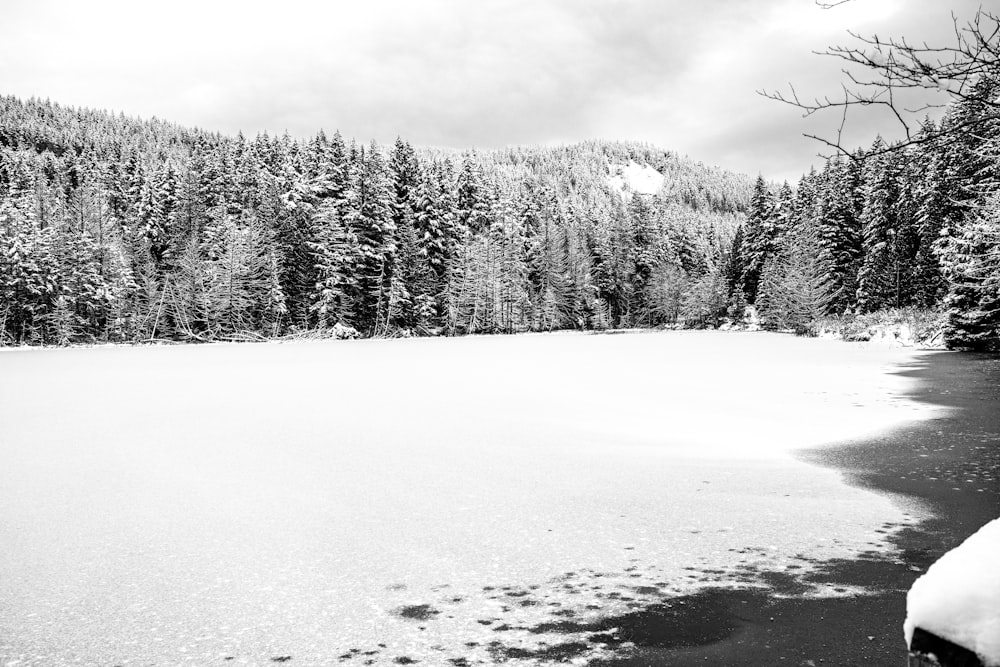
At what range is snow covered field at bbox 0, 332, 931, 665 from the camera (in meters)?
3.51

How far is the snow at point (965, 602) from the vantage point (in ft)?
4.66

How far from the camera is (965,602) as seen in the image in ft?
4.80

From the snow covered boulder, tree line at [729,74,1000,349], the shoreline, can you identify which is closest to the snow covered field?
the shoreline

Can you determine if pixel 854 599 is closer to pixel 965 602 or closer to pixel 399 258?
pixel 965 602

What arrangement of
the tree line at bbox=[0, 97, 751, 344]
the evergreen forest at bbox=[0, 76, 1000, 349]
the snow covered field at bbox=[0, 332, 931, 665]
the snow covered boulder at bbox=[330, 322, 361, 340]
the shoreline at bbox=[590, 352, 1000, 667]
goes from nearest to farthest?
the shoreline at bbox=[590, 352, 1000, 667] → the snow covered field at bbox=[0, 332, 931, 665] → the evergreen forest at bbox=[0, 76, 1000, 349] → the tree line at bbox=[0, 97, 751, 344] → the snow covered boulder at bbox=[330, 322, 361, 340]

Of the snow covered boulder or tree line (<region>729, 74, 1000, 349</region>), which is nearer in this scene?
tree line (<region>729, 74, 1000, 349</region>)

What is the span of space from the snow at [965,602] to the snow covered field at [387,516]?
82.0 inches

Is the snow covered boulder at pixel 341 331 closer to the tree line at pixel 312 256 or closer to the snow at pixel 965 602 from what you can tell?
the tree line at pixel 312 256

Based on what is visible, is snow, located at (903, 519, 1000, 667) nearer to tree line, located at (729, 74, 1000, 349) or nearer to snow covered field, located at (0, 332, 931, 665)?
snow covered field, located at (0, 332, 931, 665)

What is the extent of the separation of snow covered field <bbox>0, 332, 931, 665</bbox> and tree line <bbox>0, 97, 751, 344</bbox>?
3113cm

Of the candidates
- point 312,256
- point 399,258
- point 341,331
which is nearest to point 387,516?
point 341,331

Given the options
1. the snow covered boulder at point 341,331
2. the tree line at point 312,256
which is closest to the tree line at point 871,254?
the tree line at point 312,256

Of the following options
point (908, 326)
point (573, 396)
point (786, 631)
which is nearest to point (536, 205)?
point (908, 326)

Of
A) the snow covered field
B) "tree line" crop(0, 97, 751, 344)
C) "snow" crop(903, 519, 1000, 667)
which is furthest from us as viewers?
"tree line" crop(0, 97, 751, 344)
